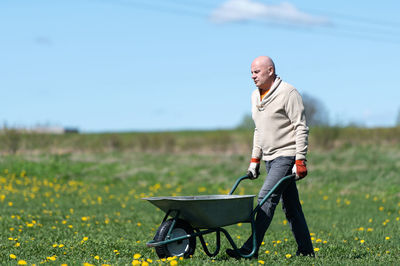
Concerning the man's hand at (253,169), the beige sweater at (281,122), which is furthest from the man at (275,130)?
the man's hand at (253,169)

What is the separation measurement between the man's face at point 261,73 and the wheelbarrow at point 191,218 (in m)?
0.96

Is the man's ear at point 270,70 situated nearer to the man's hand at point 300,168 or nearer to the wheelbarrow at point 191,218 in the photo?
the man's hand at point 300,168

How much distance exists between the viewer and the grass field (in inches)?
241

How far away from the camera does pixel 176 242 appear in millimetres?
5426

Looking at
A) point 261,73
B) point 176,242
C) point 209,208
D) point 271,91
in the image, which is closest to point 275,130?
point 271,91

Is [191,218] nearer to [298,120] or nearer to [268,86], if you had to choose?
[298,120]

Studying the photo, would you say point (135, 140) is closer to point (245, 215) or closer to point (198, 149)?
point (198, 149)

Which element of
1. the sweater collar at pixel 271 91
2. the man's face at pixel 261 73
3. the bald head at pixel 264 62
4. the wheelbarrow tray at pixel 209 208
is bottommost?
the wheelbarrow tray at pixel 209 208

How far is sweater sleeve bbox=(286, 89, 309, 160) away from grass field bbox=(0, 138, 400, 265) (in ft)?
3.51

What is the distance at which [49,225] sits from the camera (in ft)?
29.5

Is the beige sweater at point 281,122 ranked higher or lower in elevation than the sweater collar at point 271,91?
lower

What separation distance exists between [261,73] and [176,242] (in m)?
1.84

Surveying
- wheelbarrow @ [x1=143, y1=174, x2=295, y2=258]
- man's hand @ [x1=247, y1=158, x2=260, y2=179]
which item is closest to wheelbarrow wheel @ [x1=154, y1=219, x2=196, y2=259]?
wheelbarrow @ [x1=143, y1=174, x2=295, y2=258]

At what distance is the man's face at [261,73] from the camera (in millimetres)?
5645
